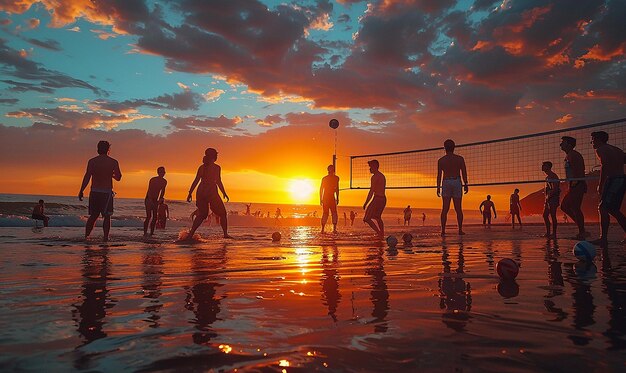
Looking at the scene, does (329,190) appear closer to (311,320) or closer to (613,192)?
(613,192)

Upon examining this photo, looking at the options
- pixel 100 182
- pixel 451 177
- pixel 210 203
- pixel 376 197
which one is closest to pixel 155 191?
pixel 210 203

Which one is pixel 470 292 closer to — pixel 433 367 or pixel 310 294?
pixel 310 294

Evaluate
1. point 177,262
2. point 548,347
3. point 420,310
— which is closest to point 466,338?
point 548,347

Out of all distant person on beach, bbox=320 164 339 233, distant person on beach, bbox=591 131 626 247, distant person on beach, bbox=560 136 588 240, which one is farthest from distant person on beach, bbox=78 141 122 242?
distant person on beach, bbox=560 136 588 240

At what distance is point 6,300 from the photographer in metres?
2.69

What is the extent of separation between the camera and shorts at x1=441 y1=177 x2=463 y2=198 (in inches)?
411

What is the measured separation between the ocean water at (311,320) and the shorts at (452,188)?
6.31m

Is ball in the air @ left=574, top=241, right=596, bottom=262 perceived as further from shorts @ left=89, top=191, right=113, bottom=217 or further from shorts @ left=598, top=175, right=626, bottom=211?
shorts @ left=89, top=191, right=113, bottom=217

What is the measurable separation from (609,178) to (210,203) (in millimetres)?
7981

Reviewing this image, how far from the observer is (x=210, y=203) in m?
10.0

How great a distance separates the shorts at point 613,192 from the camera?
23.2 feet

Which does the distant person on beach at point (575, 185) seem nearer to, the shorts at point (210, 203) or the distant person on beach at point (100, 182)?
the shorts at point (210, 203)

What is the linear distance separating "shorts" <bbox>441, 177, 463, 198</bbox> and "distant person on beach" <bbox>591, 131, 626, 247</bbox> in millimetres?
3402

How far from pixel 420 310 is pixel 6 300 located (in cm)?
257
